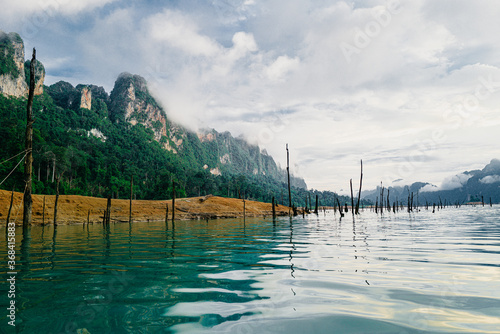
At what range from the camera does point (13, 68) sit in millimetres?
119562

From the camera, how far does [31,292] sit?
4.21 meters

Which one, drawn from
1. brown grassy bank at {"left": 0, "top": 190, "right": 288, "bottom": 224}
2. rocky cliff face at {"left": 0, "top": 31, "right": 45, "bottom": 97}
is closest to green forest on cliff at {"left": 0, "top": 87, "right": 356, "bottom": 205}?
rocky cliff face at {"left": 0, "top": 31, "right": 45, "bottom": 97}

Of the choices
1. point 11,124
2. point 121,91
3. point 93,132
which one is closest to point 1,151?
point 11,124

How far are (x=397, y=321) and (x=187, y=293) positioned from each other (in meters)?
2.75

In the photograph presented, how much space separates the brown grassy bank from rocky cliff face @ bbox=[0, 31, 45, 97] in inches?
4122

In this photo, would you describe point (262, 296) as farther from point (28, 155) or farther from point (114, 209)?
point (114, 209)

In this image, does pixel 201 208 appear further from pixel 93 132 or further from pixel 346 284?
pixel 93 132

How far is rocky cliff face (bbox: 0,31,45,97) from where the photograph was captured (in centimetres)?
11369

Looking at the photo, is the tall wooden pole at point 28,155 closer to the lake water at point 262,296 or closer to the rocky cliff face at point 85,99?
the lake water at point 262,296

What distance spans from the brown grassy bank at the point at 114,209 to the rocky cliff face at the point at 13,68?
344 ft

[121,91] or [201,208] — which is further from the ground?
[121,91]

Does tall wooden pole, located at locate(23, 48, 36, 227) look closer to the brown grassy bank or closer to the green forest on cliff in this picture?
the brown grassy bank

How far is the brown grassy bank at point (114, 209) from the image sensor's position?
32719mm

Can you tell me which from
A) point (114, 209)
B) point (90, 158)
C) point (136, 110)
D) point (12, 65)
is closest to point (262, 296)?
point (114, 209)
